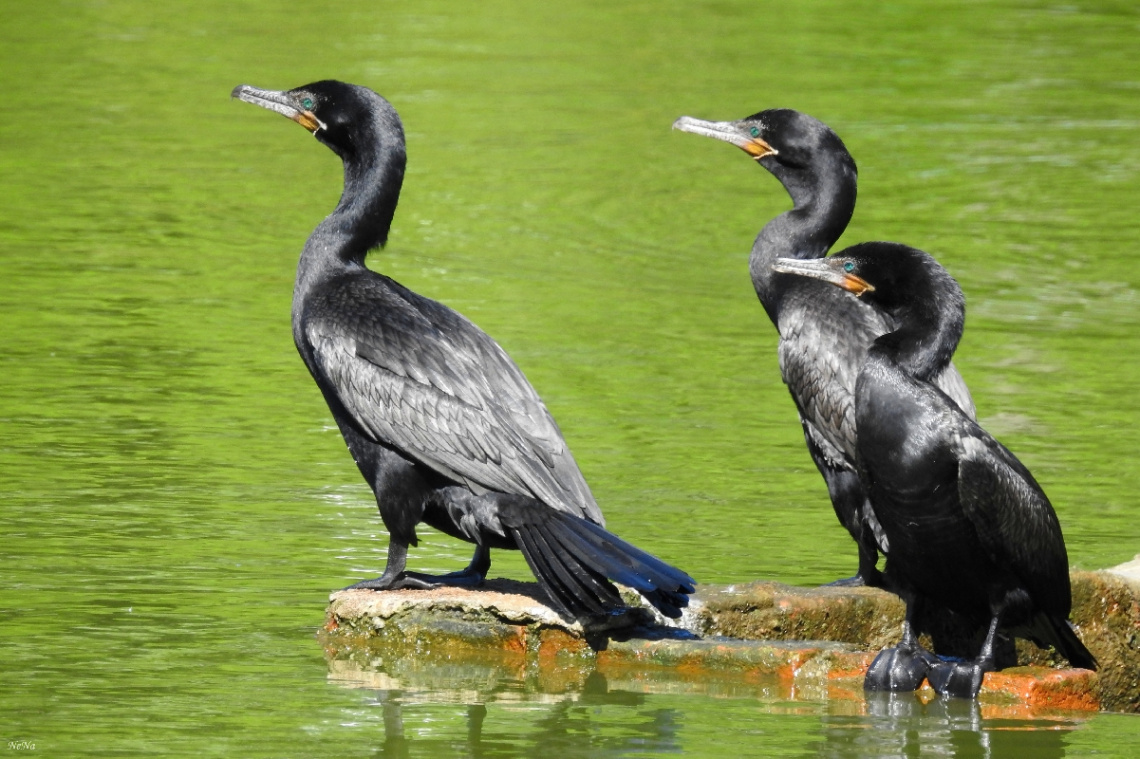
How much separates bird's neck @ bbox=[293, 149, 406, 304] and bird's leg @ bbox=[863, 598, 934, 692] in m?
2.32

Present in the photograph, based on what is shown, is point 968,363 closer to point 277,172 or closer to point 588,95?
point 277,172

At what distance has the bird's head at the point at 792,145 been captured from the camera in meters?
8.36

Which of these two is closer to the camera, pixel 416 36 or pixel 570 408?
pixel 570 408

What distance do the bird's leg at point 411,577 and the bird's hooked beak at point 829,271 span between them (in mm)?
1415

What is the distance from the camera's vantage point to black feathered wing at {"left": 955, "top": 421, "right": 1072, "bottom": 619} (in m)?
6.49

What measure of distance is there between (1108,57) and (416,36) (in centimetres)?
741

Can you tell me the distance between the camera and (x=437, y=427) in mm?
6871

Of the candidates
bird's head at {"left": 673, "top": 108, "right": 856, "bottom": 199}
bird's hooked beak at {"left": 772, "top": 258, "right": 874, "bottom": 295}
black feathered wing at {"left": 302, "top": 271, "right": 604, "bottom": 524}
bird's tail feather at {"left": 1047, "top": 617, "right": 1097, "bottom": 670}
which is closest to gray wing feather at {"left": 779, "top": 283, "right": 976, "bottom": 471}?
bird's hooked beak at {"left": 772, "top": 258, "right": 874, "bottom": 295}

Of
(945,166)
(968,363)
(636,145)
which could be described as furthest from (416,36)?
(968,363)

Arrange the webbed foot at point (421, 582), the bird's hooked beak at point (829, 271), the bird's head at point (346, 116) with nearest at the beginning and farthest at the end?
1. the bird's hooked beak at point (829, 271)
2. the webbed foot at point (421, 582)
3. the bird's head at point (346, 116)

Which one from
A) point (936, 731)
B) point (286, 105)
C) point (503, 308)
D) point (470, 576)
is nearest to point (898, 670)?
point (936, 731)

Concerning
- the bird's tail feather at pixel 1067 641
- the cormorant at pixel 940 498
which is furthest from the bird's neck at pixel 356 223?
the bird's tail feather at pixel 1067 641

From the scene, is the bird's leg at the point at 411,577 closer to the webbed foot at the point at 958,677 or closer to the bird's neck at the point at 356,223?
the bird's neck at the point at 356,223

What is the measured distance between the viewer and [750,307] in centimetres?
1307
